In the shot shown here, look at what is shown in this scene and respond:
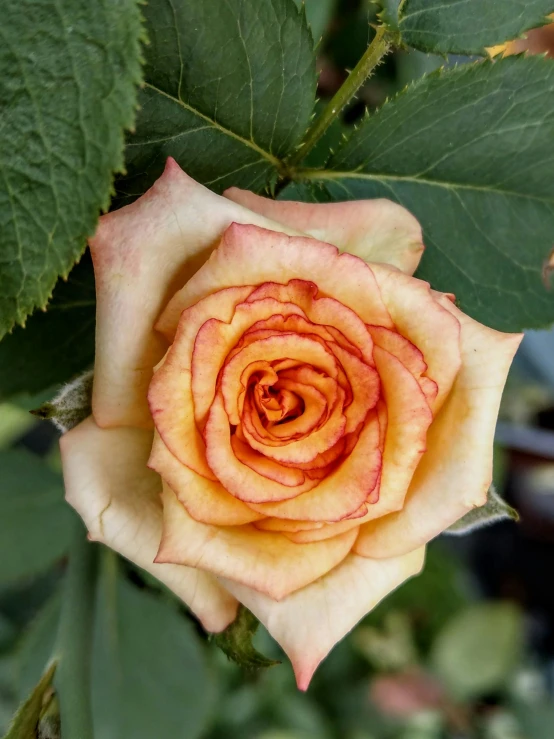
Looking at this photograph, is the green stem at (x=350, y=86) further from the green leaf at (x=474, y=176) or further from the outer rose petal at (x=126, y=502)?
the outer rose petal at (x=126, y=502)

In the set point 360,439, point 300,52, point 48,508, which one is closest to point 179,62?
point 300,52

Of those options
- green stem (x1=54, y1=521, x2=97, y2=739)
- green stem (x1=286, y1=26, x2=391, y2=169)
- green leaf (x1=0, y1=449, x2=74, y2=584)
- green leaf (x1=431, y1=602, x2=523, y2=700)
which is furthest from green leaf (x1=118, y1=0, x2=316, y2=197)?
green leaf (x1=431, y1=602, x2=523, y2=700)

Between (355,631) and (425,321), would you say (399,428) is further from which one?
(355,631)

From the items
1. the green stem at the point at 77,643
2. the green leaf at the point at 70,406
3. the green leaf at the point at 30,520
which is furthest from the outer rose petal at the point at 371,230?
the green leaf at the point at 30,520

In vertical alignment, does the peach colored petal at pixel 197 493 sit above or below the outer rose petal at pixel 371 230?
below

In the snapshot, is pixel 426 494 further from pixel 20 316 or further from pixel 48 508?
pixel 48 508

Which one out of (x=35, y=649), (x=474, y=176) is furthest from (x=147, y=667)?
(x=474, y=176)

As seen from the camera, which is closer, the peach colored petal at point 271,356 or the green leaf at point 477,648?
the peach colored petal at point 271,356
